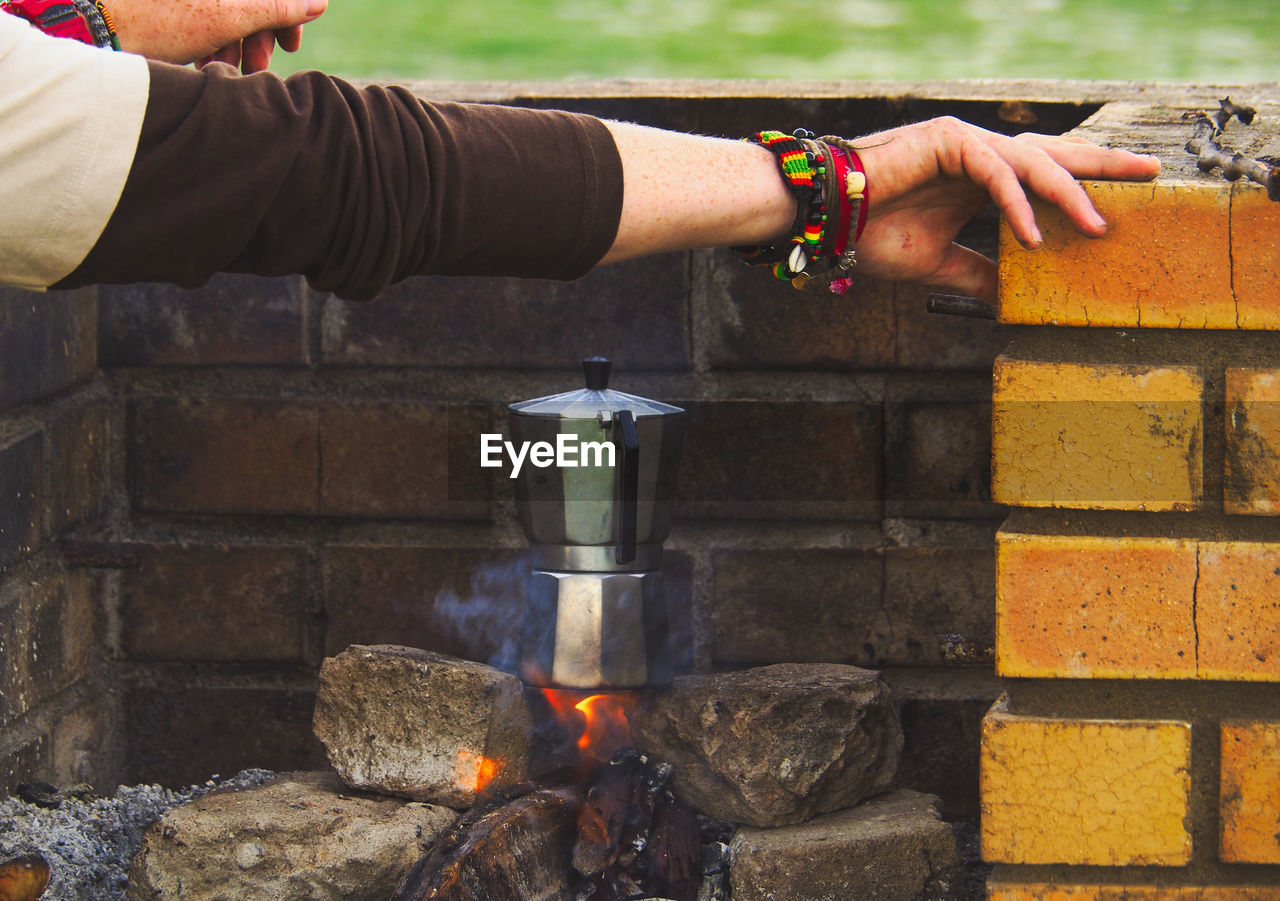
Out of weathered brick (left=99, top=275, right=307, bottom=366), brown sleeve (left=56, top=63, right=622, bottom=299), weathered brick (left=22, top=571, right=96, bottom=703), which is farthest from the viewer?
weathered brick (left=99, top=275, right=307, bottom=366)

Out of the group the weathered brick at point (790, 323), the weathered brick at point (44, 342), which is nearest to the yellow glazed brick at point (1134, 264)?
the weathered brick at point (790, 323)

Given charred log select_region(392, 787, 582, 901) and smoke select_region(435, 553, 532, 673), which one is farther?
smoke select_region(435, 553, 532, 673)

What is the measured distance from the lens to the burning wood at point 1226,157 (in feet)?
3.48

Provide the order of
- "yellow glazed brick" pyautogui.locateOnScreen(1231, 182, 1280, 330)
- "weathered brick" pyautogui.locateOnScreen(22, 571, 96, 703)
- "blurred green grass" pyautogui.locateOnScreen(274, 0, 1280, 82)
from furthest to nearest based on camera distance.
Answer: "blurred green grass" pyautogui.locateOnScreen(274, 0, 1280, 82), "weathered brick" pyautogui.locateOnScreen(22, 571, 96, 703), "yellow glazed brick" pyautogui.locateOnScreen(1231, 182, 1280, 330)

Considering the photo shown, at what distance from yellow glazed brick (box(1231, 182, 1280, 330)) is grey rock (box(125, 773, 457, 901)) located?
910mm

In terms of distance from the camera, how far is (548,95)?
165 centimetres

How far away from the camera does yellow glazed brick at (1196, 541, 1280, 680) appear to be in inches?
42.7

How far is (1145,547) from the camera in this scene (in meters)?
1.10

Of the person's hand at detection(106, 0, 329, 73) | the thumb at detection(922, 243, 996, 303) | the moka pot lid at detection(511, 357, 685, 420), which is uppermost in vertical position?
the person's hand at detection(106, 0, 329, 73)

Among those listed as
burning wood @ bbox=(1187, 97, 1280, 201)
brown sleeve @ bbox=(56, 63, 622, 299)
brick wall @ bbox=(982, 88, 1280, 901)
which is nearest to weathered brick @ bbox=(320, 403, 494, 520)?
brown sleeve @ bbox=(56, 63, 622, 299)

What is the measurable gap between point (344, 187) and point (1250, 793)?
0.86 m

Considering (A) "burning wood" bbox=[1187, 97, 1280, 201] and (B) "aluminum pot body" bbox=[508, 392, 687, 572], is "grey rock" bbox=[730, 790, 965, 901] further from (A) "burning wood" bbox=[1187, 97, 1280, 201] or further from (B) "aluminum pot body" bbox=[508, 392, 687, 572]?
(A) "burning wood" bbox=[1187, 97, 1280, 201]

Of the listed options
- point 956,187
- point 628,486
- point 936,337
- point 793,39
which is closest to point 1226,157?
point 956,187
